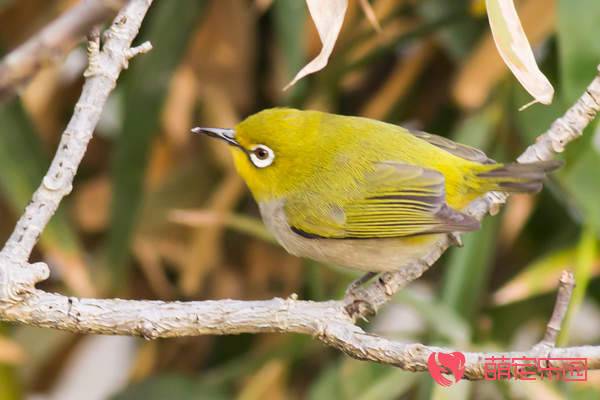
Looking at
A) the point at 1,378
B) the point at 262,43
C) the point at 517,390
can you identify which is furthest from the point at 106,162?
the point at 517,390

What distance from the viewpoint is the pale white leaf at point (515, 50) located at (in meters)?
1.47

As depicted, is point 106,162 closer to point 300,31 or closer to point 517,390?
point 300,31

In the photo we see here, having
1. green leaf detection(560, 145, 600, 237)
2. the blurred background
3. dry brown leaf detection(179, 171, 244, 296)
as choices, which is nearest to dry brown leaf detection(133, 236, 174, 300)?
the blurred background

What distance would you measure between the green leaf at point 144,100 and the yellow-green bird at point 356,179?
0.74 m

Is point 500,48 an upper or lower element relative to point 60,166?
upper

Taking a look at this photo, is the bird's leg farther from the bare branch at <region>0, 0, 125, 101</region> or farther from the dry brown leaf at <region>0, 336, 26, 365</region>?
the dry brown leaf at <region>0, 336, 26, 365</region>

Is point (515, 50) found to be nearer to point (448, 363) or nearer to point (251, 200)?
point (448, 363)

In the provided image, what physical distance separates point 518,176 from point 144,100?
4.48 feet

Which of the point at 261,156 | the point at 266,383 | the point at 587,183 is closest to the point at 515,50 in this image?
the point at 261,156

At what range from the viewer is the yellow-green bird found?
2008 millimetres

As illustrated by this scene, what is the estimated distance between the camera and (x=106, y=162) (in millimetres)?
3631

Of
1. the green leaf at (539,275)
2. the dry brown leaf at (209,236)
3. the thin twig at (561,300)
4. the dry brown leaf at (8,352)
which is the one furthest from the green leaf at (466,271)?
the dry brown leaf at (8,352)

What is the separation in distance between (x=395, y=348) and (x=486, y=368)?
14 cm

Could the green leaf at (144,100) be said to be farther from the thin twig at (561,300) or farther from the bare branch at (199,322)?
the thin twig at (561,300)
